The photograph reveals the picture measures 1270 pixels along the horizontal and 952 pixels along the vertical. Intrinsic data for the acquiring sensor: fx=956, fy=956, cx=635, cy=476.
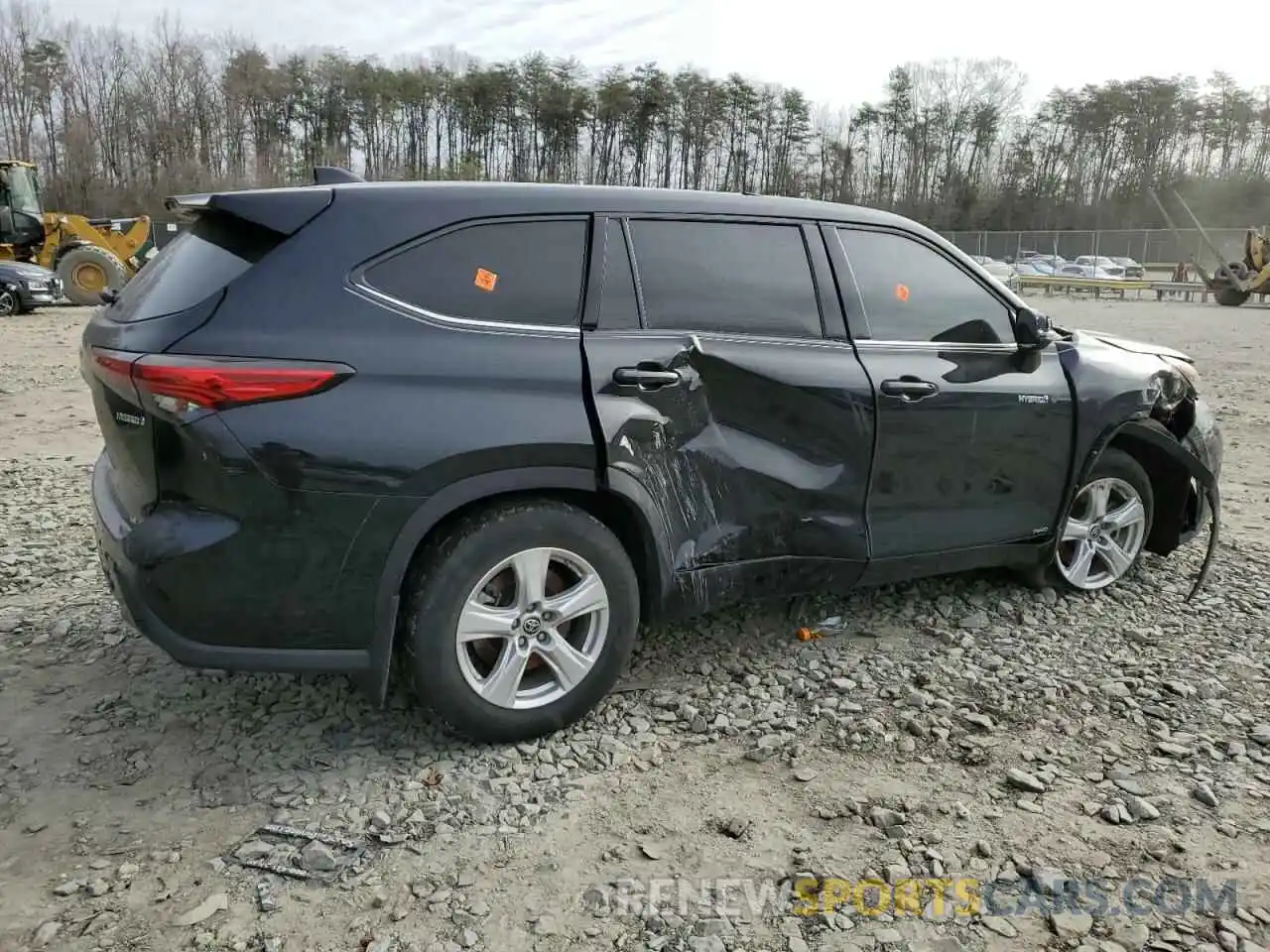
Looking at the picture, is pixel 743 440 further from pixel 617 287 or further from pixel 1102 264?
pixel 1102 264

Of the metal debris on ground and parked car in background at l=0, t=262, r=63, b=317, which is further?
parked car in background at l=0, t=262, r=63, b=317

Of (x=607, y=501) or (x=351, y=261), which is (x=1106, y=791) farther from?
(x=351, y=261)

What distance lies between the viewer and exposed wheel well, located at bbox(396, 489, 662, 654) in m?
2.98

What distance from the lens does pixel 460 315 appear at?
2.96 m

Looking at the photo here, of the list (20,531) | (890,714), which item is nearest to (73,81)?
(20,531)

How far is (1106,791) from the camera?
2.99 metres

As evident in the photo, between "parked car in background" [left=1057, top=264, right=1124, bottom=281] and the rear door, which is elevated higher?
"parked car in background" [left=1057, top=264, right=1124, bottom=281]

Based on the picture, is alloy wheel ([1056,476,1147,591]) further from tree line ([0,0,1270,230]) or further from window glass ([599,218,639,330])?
tree line ([0,0,1270,230])

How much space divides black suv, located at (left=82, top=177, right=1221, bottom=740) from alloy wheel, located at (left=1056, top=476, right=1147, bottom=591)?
1.67 ft

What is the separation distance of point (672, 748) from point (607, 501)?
2.83 ft

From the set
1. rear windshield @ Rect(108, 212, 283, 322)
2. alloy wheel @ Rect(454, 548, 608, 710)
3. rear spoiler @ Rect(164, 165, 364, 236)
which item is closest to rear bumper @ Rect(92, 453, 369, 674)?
alloy wheel @ Rect(454, 548, 608, 710)

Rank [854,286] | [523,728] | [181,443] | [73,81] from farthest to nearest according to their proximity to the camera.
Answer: [73,81] < [854,286] < [523,728] < [181,443]

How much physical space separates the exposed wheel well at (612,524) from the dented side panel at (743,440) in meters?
0.09

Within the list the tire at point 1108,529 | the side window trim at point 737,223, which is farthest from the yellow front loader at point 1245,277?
the side window trim at point 737,223
